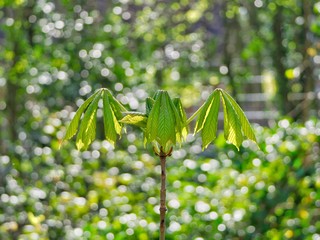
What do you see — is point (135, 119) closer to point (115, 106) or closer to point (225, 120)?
point (115, 106)

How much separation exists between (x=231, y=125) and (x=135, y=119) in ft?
0.70

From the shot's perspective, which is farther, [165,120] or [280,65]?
[280,65]

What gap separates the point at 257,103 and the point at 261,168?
1017cm

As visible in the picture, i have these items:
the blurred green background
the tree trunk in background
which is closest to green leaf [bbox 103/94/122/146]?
the blurred green background

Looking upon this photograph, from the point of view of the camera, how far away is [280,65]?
9156 millimetres

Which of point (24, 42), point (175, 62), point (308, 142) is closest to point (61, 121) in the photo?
point (24, 42)

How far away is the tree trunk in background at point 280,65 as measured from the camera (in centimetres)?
891

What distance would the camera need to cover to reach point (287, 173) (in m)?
4.64

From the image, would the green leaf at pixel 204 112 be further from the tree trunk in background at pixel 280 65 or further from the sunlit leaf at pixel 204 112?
the tree trunk in background at pixel 280 65

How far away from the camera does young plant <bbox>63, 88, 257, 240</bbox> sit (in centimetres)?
185

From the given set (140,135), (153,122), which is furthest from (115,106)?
(140,135)

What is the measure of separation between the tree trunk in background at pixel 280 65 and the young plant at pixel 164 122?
6976mm

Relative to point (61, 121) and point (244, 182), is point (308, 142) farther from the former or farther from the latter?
point (61, 121)

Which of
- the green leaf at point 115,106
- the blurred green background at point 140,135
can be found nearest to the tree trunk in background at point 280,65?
the blurred green background at point 140,135
